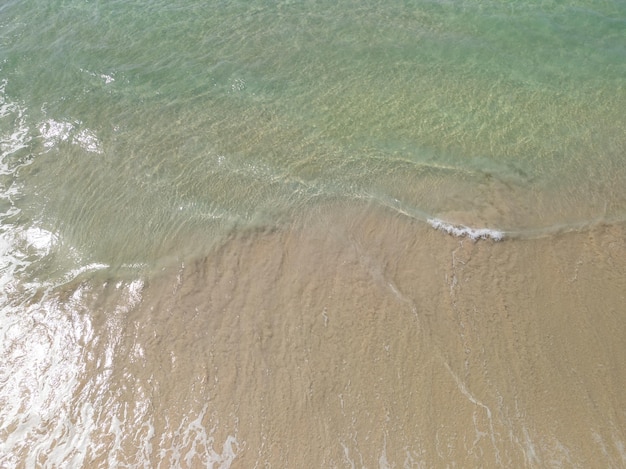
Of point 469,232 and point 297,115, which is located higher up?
point 297,115

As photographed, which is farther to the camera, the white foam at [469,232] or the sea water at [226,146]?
the white foam at [469,232]

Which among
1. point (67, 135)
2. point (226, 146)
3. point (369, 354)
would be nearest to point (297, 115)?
point (226, 146)

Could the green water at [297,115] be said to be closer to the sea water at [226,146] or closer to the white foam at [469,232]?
the sea water at [226,146]

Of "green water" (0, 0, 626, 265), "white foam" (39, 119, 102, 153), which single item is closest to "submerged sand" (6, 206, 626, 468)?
"green water" (0, 0, 626, 265)

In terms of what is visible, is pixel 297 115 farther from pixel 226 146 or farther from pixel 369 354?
pixel 369 354

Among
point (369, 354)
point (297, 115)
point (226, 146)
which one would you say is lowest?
point (369, 354)

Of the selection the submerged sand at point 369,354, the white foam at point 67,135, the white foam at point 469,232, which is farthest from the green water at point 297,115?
the submerged sand at point 369,354
